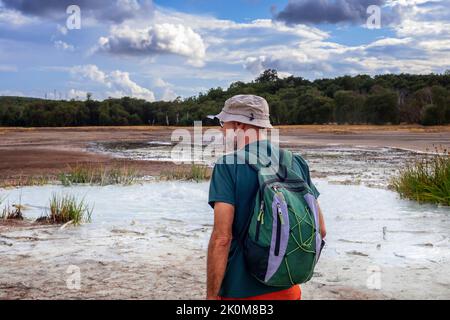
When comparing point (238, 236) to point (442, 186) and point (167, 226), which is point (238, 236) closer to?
point (167, 226)

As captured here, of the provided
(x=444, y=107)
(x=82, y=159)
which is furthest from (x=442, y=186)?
(x=444, y=107)

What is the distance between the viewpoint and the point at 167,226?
8688mm

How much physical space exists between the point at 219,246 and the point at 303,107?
7385 cm

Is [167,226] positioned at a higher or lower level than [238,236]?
lower

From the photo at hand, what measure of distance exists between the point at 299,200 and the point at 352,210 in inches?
315

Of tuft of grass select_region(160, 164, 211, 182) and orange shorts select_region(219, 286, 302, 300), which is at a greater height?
orange shorts select_region(219, 286, 302, 300)

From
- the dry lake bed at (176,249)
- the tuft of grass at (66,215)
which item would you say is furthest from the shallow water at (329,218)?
the tuft of grass at (66,215)

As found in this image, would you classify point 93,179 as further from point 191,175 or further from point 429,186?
point 429,186

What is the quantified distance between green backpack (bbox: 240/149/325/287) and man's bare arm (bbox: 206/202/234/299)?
92mm

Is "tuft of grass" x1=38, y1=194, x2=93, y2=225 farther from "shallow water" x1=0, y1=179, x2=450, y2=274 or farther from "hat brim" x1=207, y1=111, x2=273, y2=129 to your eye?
"hat brim" x1=207, y1=111, x2=273, y2=129

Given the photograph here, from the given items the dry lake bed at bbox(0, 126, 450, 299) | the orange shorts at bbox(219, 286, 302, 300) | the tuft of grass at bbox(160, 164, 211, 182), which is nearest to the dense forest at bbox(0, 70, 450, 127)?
the tuft of grass at bbox(160, 164, 211, 182)

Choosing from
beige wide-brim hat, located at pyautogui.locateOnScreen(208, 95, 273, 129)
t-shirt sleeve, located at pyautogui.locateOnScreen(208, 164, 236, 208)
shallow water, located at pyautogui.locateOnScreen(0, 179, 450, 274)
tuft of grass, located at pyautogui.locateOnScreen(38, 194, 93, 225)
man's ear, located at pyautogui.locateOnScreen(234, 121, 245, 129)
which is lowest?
shallow water, located at pyautogui.locateOnScreen(0, 179, 450, 274)

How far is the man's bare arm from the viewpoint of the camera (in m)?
2.73

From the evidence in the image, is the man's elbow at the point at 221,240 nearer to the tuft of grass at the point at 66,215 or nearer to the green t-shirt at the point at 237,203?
the green t-shirt at the point at 237,203
